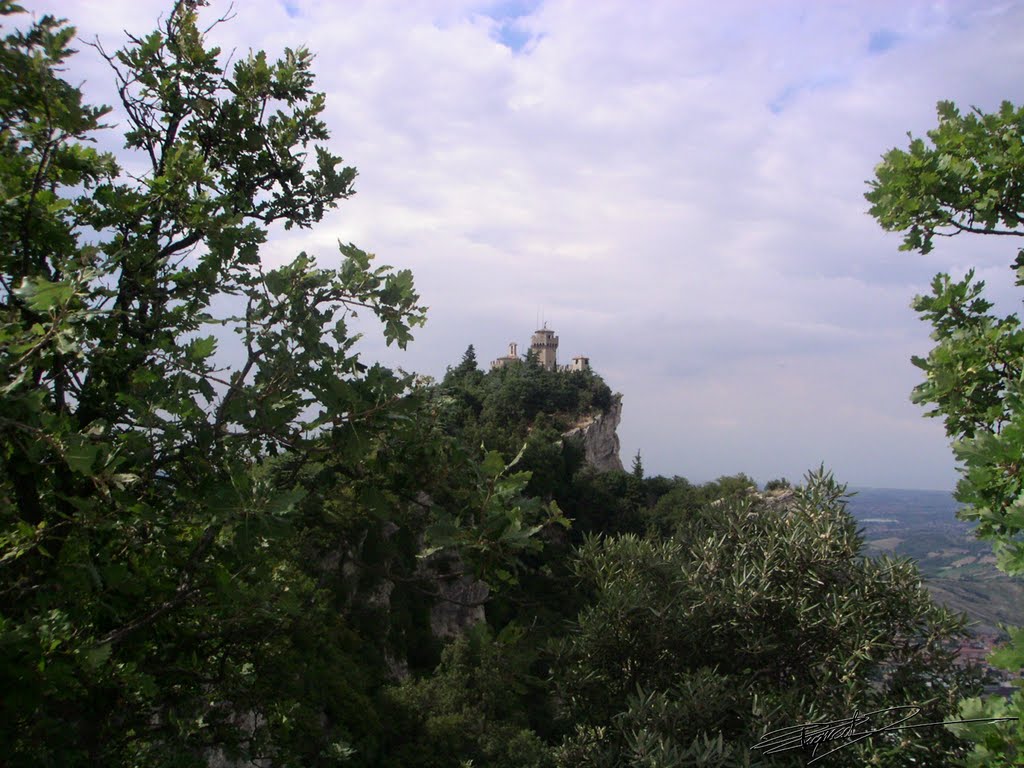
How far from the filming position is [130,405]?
3.74m

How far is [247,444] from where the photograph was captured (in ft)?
13.4

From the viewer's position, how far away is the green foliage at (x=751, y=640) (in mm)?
7297

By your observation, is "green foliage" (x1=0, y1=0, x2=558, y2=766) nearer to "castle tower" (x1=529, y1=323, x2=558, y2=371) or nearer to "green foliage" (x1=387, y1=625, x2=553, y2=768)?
"green foliage" (x1=387, y1=625, x2=553, y2=768)

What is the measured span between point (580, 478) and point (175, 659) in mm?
54084

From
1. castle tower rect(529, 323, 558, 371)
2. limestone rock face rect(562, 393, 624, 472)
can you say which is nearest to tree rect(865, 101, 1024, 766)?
limestone rock face rect(562, 393, 624, 472)

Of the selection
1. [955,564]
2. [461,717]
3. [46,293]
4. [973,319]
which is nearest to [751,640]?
[973,319]

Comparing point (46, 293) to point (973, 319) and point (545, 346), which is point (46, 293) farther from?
point (545, 346)

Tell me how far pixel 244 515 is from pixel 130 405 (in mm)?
1002

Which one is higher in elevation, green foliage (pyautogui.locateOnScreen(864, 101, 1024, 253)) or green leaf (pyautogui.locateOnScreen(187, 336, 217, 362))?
green foliage (pyautogui.locateOnScreen(864, 101, 1024, 253))

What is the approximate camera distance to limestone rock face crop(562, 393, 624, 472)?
217 feet

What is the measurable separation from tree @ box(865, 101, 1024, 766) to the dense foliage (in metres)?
2.76
